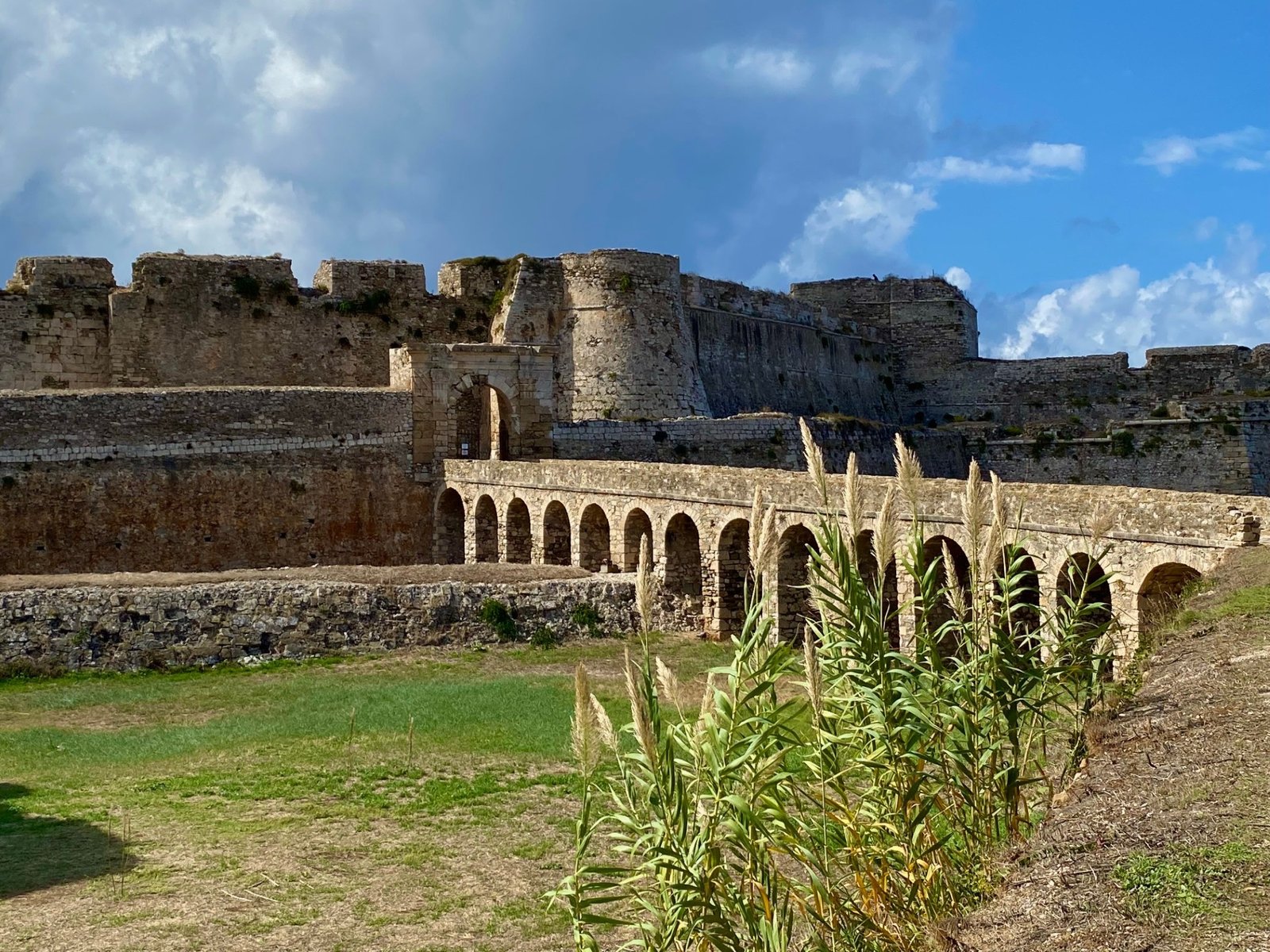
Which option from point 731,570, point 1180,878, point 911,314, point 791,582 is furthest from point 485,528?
point 1180,878

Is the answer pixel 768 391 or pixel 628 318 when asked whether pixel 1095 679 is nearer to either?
pixel 628 318

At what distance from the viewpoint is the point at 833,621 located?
594 centimetres

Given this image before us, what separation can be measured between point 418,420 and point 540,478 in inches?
222

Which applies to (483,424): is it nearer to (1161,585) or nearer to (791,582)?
(791,582)

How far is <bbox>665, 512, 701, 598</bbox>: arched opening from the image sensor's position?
74.4 feet

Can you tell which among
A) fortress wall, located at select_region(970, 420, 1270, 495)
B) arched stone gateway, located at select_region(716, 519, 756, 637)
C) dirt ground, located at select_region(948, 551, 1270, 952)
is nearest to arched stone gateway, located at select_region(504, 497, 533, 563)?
arched stone gateway, located at select_region(716, 519, 756, 637)

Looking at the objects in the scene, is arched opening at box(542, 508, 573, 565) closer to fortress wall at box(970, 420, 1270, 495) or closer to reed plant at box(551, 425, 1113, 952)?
fortress wall at box(970, 420, 1270, 495)

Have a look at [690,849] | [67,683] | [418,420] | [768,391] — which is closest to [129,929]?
[690,849]

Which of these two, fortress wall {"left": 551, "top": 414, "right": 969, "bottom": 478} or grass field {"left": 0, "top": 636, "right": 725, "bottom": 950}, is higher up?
fortress wall {"left": 551, "top": 414, "right": 969, "bottom": 478}

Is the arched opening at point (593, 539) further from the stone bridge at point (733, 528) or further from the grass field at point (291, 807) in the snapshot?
the grass field at point (291, 807)

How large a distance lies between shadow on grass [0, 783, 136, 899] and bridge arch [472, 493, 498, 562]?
17073 mm

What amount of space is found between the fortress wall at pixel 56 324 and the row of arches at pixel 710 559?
9288mm

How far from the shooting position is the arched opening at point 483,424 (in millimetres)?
32094

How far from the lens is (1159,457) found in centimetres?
3572
